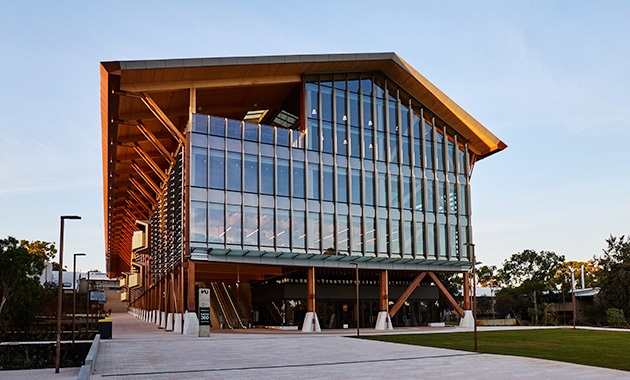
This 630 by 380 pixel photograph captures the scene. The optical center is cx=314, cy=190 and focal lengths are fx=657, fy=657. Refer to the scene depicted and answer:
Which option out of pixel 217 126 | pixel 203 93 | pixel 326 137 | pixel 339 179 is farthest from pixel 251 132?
pixel 339 179

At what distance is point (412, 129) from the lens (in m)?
54.8

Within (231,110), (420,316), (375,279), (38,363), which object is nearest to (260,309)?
(375,279)

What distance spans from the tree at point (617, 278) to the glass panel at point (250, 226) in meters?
42.8

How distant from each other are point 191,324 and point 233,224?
7.26 meters

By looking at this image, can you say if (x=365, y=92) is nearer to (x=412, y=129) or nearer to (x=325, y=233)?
(x=412, y=129)

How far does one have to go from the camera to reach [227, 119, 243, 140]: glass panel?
45.6 m

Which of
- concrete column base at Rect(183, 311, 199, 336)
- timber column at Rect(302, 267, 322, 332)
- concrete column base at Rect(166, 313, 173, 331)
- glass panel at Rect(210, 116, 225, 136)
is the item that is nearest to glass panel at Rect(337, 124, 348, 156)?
timber column at Rect(302, 267, 322, 332)

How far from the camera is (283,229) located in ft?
154

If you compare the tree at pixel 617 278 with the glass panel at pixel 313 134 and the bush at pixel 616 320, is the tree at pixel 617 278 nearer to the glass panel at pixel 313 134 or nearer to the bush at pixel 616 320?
the bush at pixel 616 320

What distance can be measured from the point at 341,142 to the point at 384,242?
855cm

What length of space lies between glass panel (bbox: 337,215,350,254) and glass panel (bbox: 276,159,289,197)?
4.86 meters

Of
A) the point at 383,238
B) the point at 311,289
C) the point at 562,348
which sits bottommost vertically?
the point at 562,348

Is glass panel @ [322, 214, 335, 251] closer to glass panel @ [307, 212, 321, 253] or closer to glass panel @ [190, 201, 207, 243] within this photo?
glass panel @ [307, 212, 321, 253]

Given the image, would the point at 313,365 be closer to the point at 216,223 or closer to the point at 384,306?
the point at 216,223
